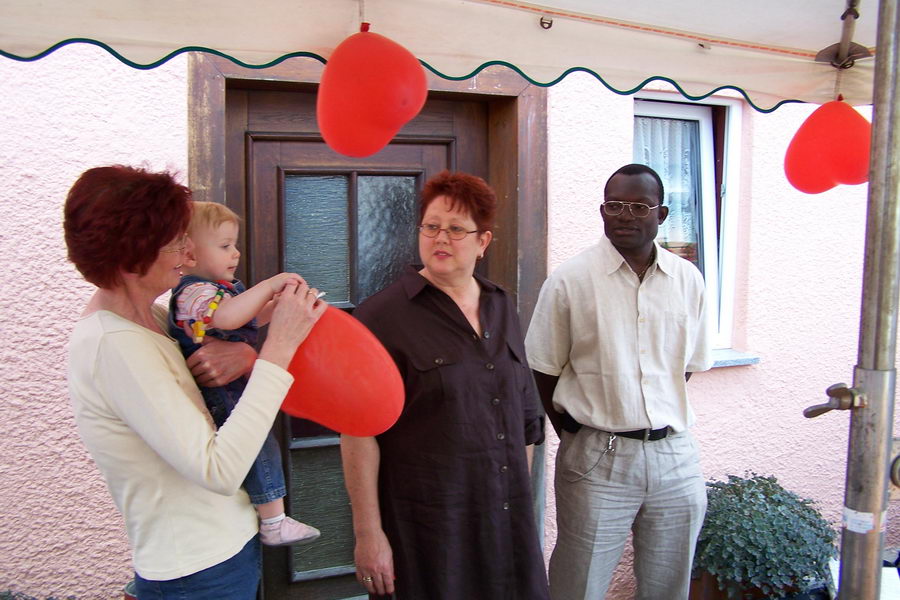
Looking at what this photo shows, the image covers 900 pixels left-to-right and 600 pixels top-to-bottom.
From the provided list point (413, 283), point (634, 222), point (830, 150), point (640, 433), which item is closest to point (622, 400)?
point (640, 433)

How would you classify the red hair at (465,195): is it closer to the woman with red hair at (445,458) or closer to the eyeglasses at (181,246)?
the woman with red hair at (445,458)

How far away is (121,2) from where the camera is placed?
1765 millimetres

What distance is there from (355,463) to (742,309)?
2.63 meters

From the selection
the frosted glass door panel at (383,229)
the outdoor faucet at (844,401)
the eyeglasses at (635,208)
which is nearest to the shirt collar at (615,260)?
the eyeglasses at (635,208)

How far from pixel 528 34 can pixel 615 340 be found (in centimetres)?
105

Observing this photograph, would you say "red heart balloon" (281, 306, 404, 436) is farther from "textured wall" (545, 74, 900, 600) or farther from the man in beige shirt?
"textured wall" (545, 74, 900, 600)

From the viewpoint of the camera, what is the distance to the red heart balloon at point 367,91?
4.89 ft

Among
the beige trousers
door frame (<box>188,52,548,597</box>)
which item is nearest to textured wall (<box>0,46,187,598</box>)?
door frame (<box>188,52,548,597</box>)

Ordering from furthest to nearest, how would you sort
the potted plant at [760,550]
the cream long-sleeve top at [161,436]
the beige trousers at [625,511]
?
the potted plant at [760,550]
the beige trousers at [625,511]
the cream long-sleeve top at [161,436]

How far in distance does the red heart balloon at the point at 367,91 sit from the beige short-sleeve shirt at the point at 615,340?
3.93ft

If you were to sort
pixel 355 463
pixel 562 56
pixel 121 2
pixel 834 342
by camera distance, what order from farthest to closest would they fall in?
pixel 834 342 < pixel 562 56 < pixel 355 463 < pixel 121 2

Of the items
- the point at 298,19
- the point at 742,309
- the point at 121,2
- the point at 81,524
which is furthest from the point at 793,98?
the point at 81,524

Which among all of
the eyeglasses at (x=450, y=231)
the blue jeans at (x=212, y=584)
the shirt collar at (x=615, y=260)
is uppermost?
the eyeglasses at (x=450, y=231)

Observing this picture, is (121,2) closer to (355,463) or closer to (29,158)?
(29,158)
